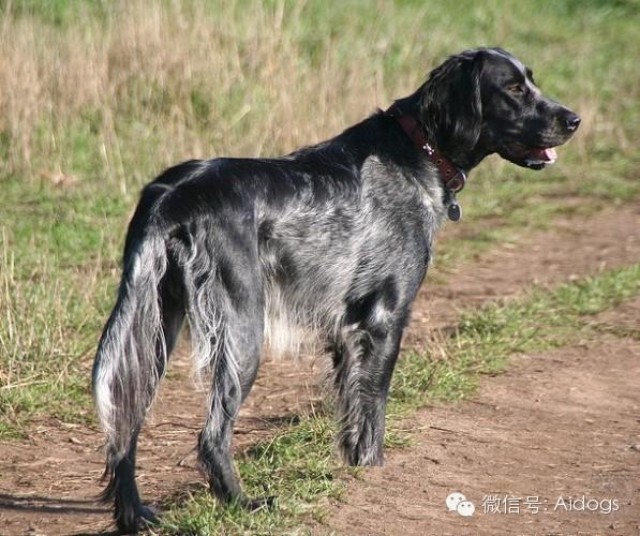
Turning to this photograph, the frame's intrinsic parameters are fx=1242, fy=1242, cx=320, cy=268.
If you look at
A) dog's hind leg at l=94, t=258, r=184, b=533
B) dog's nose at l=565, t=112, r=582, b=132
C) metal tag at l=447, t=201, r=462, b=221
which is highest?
dog's nose at l=565, t=112, r=582, b=132

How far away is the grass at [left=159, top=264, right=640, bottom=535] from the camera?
448cm

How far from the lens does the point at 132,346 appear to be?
14.5ft

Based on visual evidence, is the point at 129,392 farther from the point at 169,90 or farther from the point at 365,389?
the point at 169,90

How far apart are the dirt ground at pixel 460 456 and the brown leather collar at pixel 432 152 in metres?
1.13

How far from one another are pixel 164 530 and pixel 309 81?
251 inches

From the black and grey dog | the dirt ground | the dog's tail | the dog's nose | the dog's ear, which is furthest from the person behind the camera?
the dog's nose

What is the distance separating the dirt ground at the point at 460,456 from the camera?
4.69 m

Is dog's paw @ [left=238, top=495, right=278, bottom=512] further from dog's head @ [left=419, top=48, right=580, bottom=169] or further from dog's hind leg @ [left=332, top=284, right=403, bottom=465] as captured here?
dog's head @ [left=419, top=48, right=580, bottom=169]

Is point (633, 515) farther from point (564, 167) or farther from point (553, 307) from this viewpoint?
point (564, 167)

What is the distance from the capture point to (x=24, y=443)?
225 inches

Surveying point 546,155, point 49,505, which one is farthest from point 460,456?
point 49,505

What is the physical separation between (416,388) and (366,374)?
3.11 ft

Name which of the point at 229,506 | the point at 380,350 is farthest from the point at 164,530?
the point at 380,350

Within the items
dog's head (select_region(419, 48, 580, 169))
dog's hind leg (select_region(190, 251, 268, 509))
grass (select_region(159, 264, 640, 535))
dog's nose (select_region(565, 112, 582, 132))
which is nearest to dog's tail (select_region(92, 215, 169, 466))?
dog's hind leg (select_region(190, 251, 268, 509))
